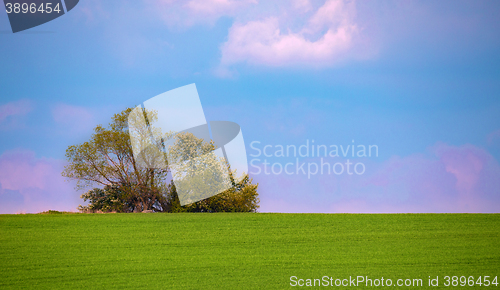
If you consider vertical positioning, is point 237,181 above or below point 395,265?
above

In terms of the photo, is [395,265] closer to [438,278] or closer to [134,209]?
[438,278]

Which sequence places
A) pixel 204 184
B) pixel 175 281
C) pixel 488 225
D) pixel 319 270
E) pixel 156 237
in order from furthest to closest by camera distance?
pixel 204 184
pixel 488 225
pixel 156 237
pixel 319 270
pixel 175 281

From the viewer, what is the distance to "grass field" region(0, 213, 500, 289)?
30.1 ft

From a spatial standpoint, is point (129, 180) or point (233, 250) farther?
point (129, 180)

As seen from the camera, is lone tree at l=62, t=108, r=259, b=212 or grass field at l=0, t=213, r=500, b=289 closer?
grass field at l=0, t=213, r=500, b=289

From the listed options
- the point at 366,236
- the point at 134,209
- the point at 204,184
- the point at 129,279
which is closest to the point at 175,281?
the point at 129,279

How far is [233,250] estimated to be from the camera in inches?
453

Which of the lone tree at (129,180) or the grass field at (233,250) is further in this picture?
the lone tree at (129,180)

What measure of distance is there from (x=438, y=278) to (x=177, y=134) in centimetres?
1532

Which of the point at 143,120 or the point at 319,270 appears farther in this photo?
the point at 143,120

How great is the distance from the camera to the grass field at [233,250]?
30.1 ft

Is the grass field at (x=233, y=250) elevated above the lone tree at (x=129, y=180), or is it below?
below

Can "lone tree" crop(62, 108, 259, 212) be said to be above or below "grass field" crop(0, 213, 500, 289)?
above

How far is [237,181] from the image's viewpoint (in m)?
21.0
